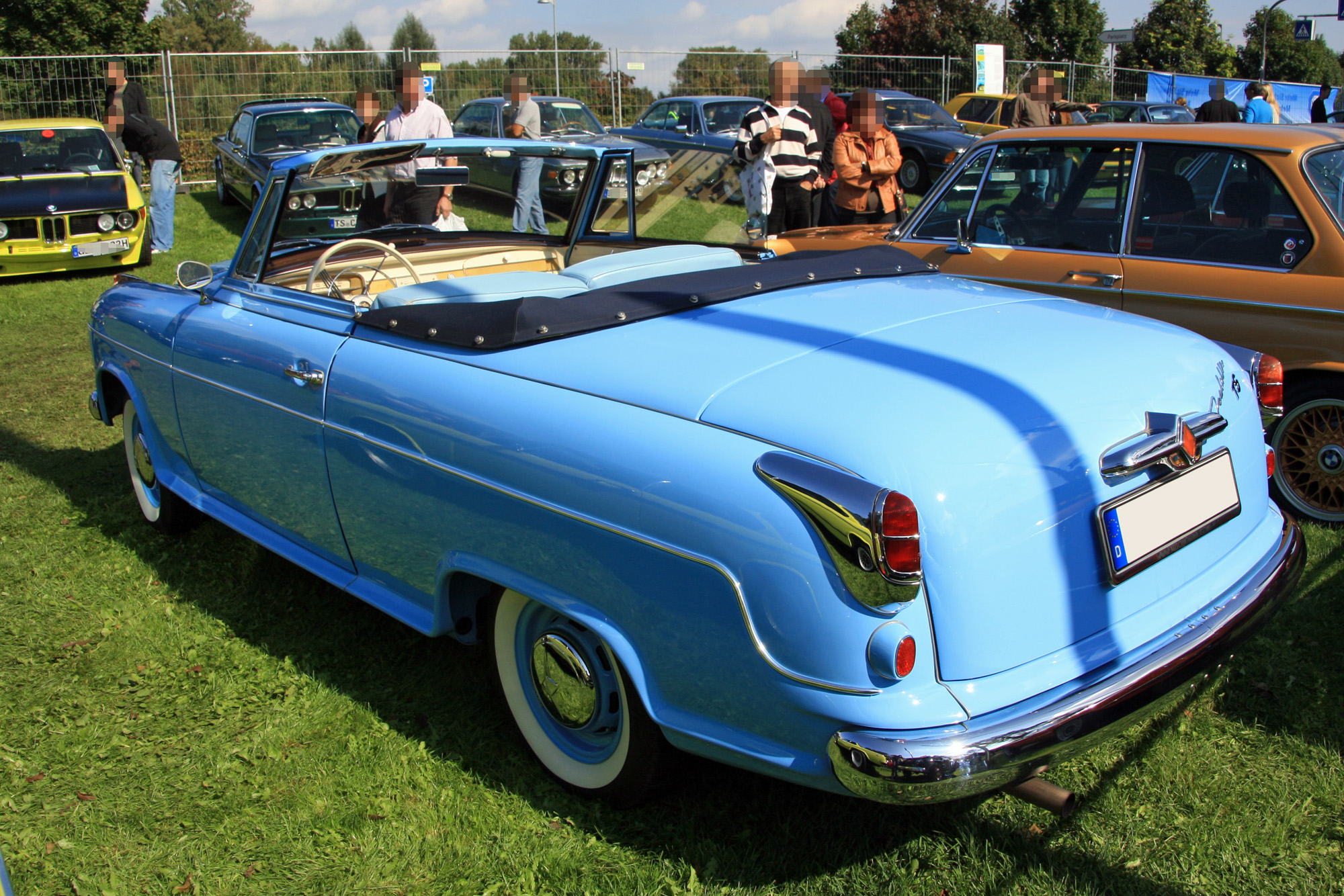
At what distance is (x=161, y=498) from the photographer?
425 cm

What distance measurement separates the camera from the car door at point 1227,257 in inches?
151

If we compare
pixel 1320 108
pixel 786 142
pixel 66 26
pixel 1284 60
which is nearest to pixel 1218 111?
pixel 1320 108

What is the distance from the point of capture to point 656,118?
1480cm

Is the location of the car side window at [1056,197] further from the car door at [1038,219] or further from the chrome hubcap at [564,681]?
the chrome hubcap at [564,681]

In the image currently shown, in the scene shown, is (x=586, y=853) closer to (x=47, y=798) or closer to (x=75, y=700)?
(x=47, y=798)

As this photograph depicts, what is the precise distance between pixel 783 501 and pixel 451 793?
4.57ft

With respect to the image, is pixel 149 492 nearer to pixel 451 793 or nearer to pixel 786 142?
pixel 451 793

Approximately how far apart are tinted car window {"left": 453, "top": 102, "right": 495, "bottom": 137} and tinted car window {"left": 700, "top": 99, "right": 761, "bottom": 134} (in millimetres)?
2917

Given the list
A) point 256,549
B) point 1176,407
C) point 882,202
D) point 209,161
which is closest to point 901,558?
point 1176,407

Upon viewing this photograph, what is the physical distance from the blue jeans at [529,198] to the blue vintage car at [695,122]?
9.44 metres

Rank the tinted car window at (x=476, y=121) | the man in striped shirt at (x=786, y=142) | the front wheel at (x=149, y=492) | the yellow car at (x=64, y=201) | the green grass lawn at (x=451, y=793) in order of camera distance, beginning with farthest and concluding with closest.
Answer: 1. the tinted car window at (x=476, y=121)
2. the yellow car at (x=64, y=201)
3. the man in striped shirt at (x=786, y=142)
4. the front wheel at (x=149, y=492)
5. the green grass lawn at (x=451, y=793)

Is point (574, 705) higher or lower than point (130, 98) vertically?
lower

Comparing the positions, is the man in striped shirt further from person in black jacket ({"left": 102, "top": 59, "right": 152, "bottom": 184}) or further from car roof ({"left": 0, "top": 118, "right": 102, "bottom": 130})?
car roof ({"left": 0, "top": 118, "right": 102, "bottom": 130})

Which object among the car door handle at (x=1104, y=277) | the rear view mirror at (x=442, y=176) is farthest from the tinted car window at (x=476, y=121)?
the car door handle at (x=1104, y=277)
